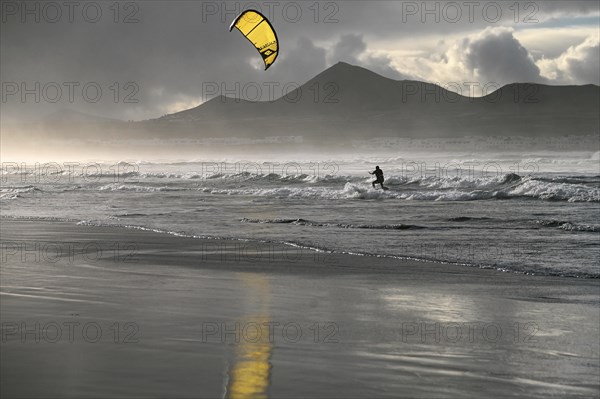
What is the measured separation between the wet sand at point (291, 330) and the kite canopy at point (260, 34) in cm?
397

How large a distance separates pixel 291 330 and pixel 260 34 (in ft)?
24.0

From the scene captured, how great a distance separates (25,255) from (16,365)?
5.45m

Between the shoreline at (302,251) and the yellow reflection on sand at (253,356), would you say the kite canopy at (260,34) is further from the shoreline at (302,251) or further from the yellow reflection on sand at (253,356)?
the yellow reflection on sand at (253,356)

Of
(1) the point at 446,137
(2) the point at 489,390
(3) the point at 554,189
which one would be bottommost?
(2) the point at 489,390

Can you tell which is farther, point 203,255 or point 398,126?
point 398,126

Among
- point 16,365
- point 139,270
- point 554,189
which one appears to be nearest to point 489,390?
point 16,365

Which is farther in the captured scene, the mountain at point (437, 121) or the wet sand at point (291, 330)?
the mountain at point (437, 121)

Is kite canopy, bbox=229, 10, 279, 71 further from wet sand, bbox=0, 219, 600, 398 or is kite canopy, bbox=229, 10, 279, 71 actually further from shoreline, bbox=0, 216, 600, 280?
wet sand, bbox=0, 219, 600, 398

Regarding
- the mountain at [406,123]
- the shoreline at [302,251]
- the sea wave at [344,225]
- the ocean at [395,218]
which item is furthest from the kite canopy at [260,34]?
the mountain at [406,123]

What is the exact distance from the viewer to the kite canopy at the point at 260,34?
11.3m

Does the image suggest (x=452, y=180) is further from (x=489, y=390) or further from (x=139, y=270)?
(x=489, y=390)

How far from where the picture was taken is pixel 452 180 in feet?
99.7

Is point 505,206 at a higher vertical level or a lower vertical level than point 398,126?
lower

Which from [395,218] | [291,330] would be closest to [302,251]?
[291,330]
